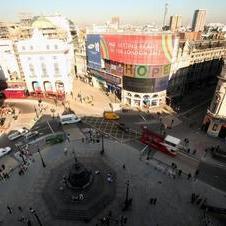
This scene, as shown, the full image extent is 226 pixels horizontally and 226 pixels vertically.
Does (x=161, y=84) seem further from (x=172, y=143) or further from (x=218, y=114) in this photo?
(x=172, y=143)

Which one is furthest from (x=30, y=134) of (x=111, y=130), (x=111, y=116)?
(x=111, y=116)

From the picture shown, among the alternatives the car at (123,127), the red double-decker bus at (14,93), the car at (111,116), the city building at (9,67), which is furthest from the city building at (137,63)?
the red double-decker bus at (14,93)

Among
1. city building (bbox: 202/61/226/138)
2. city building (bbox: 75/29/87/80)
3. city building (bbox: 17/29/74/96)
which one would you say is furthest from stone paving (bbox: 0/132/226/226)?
city building (bbox: 75/29/87/80)

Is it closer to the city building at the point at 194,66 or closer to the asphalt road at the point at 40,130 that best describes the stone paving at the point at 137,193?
the asphalt road at the point at 40,130

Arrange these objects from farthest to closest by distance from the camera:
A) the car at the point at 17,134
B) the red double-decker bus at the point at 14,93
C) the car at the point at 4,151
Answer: the red double-decker bus at the point at 14,93 → the car at the point at 17,134 → the car at the point at 4,151

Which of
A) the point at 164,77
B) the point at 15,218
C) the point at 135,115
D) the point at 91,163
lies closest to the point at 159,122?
the point at 135,115
